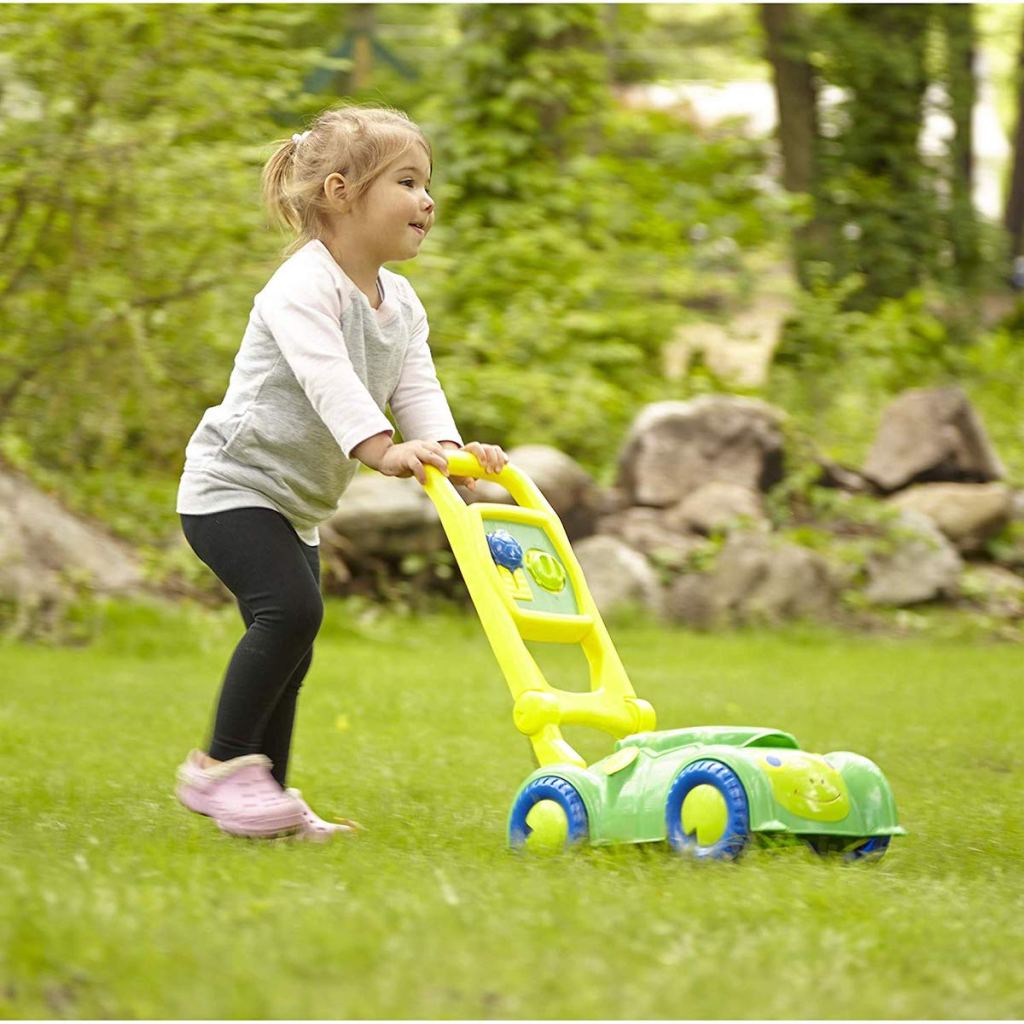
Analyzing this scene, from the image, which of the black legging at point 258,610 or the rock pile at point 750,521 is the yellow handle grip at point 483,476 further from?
the rock pile at point 750,521

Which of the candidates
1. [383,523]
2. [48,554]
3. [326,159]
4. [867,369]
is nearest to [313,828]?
[326,159]

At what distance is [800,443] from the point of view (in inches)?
405

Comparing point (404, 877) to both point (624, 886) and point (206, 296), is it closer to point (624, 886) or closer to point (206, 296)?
point (624, 886)

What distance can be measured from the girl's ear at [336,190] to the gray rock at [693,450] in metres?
6.28

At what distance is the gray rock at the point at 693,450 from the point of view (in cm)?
984

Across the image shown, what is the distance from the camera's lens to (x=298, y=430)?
3561mm

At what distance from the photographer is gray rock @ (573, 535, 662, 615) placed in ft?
29.1

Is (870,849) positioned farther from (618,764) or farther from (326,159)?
(326,159)

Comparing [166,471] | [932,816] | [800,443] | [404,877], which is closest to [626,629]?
[800,443]

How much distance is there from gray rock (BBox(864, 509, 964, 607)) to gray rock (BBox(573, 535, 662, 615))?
1259mm

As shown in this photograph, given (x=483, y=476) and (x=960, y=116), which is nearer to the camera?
(x=483, y=476)

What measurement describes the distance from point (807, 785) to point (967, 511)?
6.81 metres

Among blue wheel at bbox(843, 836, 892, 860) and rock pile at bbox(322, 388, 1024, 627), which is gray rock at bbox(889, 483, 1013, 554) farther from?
blue wheel at bbox(843, 836, 892, 860)

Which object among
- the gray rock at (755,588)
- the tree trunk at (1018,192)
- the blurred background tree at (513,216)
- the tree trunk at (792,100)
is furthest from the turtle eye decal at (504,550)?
the tree trunk at (1018,192)
